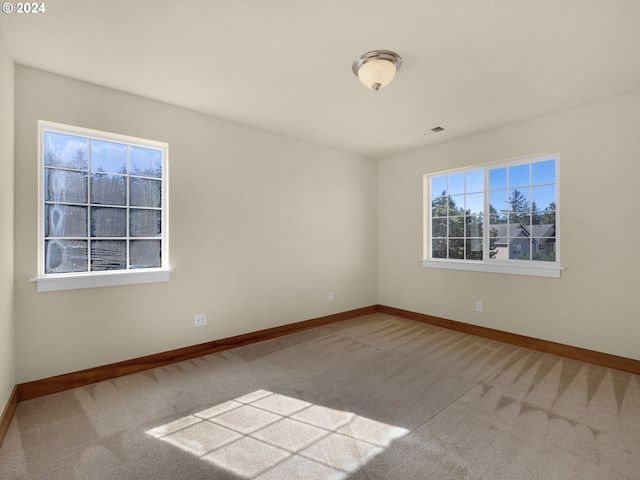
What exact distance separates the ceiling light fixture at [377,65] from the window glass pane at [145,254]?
2.49m

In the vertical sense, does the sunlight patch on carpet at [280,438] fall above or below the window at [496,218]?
below

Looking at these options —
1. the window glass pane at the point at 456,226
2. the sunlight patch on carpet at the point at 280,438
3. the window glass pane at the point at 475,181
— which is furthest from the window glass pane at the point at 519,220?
the sunlight patch on carpet at the point at 280,438

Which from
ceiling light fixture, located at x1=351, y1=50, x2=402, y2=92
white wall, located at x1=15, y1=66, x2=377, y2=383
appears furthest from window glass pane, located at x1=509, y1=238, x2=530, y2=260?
ceiling light fixture, located at x1=351, y1=50, x2=402, y2=92

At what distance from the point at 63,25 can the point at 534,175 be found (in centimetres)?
449

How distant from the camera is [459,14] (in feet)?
6.25

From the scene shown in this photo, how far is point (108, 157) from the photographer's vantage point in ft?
9.49

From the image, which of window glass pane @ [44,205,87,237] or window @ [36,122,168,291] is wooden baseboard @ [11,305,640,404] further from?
window glass pane @ [44,205,87,237]

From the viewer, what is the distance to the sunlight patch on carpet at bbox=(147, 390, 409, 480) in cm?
174

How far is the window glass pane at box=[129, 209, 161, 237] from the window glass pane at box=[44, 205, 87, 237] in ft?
1.24

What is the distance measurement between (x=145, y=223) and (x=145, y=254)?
12.1 inches

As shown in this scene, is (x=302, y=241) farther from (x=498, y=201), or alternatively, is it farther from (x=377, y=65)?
(x=498, y=201)

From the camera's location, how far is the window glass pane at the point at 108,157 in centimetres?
283

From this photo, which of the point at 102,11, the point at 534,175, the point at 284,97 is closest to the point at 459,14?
the point at 284,97

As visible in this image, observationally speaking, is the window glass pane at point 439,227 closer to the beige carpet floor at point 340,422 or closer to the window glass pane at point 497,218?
the window glass pane at point 497,218
